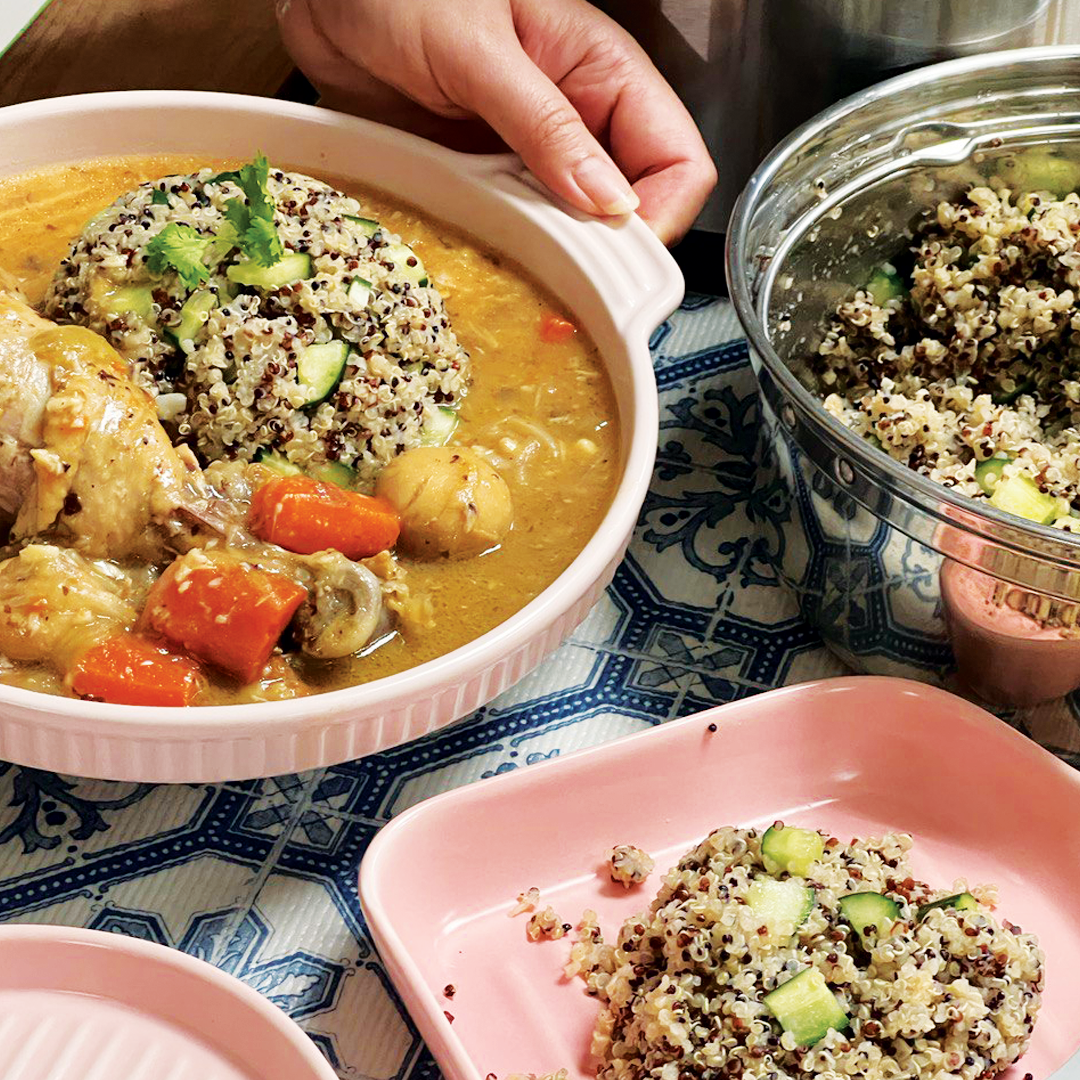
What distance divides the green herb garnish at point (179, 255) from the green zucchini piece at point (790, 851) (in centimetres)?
104

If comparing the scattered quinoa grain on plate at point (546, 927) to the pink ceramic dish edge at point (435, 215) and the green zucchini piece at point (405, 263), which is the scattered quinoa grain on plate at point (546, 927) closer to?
the pink ceramic dish edge at point (435, 215)

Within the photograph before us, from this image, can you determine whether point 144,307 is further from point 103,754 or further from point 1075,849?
point 1075,849

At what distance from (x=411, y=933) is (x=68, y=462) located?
0.69m

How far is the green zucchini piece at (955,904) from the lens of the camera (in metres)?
1.67

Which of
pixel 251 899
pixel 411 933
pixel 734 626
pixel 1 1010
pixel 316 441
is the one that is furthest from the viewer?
pixel 734 626

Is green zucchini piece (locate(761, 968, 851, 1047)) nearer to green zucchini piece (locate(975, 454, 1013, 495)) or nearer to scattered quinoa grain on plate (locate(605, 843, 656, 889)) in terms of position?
scattered quinoa grain on plate (locate(605, 843, 656, 889))

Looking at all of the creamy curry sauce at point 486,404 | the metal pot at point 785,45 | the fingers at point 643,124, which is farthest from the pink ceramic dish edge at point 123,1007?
the metal pot at point 785,45

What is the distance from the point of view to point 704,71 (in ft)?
8.41

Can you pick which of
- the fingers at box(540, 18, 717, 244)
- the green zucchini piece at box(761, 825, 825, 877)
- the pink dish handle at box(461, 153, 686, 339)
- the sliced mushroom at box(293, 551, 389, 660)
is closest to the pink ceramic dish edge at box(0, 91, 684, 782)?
the pink dish handle at box(461, 153, 686, 339)

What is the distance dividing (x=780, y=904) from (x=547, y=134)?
3.74 ft

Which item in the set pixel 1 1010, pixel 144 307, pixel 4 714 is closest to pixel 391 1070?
pixel 1 1010

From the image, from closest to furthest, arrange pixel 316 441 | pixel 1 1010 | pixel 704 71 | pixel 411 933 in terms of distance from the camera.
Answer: pixel 1 1010, pixel 411 933, pixel 316 441, pixel 704 71

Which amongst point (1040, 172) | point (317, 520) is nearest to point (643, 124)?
point (1040, 172)

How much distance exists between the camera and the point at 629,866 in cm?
179
